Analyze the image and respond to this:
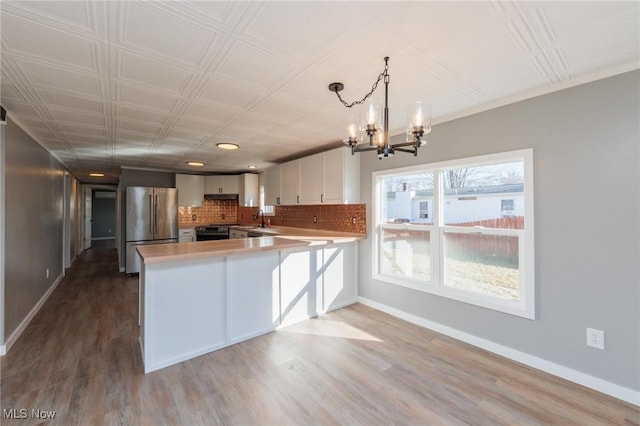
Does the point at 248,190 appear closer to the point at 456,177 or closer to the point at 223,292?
the point at 223,292

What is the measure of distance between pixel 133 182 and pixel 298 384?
605 cm

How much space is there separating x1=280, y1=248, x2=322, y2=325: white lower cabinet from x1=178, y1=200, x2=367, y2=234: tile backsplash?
90cm

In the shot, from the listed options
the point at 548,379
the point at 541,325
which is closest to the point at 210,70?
the point at 541,325

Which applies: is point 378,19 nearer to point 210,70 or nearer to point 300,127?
point 210,70

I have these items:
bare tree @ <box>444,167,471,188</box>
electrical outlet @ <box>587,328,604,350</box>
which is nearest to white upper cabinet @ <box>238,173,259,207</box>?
bare tree @ <box>444,167,471,188</box>

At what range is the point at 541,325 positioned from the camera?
2.29m

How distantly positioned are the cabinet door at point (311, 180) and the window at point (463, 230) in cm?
92

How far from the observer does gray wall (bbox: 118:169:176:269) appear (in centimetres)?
582

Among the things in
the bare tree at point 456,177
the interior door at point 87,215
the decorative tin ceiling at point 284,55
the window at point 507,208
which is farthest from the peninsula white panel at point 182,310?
the interior door at point 87,215

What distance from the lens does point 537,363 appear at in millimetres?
2291

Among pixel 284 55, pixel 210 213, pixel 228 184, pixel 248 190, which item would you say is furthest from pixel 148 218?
pixel 284 55

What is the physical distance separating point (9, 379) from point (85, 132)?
263 cm

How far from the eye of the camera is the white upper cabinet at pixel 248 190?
6410 millimetres

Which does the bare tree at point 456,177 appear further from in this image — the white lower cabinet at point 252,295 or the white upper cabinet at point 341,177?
the white lower cabinet at point 252,295
